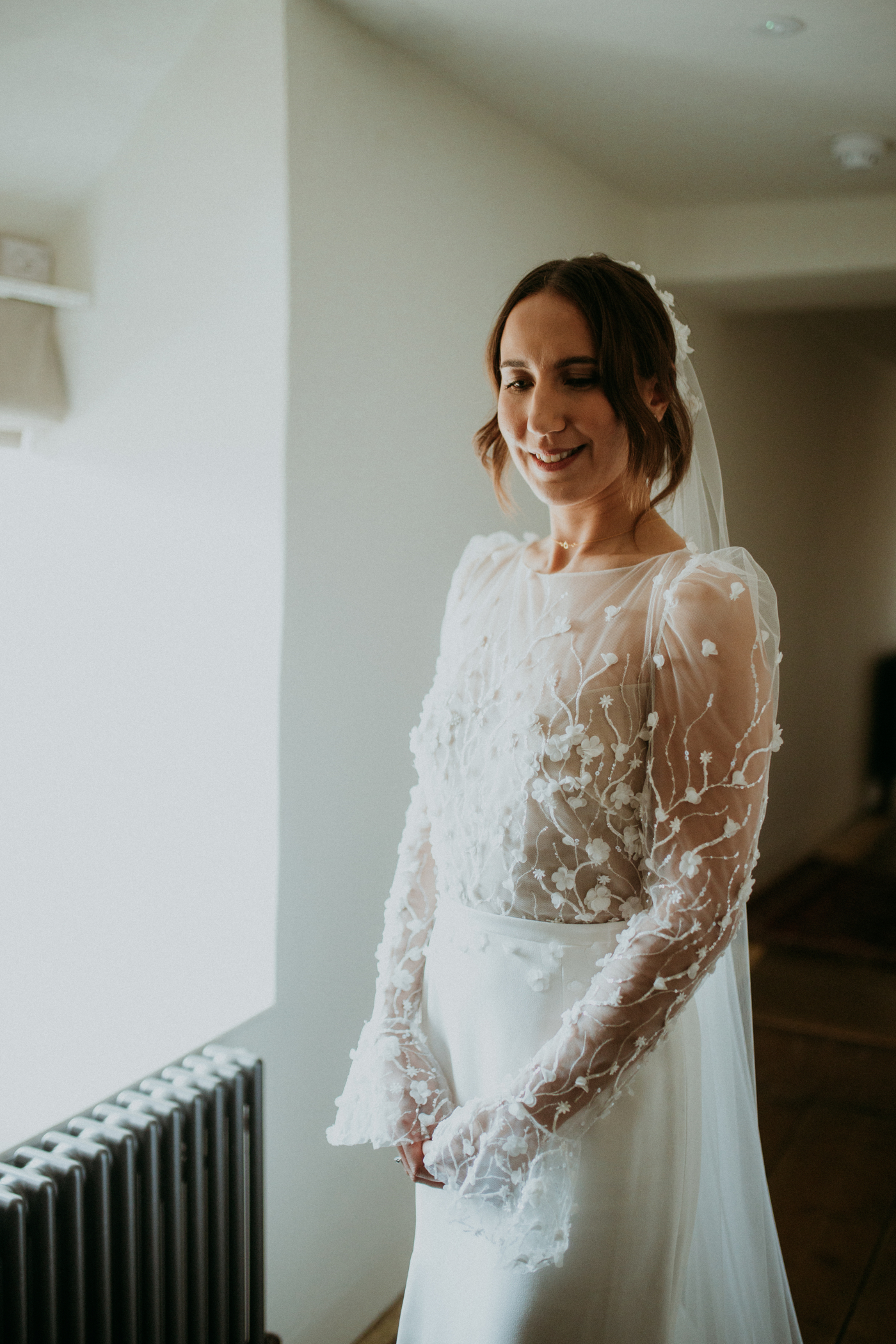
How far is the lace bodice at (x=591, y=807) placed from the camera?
1.23m

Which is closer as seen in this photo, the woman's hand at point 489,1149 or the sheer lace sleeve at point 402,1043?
the woman's hand at point 489,1149

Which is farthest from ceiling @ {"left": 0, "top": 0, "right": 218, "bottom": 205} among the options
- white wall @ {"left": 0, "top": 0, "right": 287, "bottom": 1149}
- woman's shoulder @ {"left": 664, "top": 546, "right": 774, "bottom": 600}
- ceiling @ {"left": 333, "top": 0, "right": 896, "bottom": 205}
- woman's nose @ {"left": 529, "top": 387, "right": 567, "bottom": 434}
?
woman's shoulder @ {"left": 664, "top": 546, "right": 774, "bottom": 600}

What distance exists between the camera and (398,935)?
1.56 m

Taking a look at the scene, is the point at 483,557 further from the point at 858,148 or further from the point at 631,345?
the point at 858,148

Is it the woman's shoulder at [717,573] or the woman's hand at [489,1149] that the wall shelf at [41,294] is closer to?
the woman's shoulder at [717,573]

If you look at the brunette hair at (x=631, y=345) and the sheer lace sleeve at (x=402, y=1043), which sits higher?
the brunette hair at (x=631, y=345)

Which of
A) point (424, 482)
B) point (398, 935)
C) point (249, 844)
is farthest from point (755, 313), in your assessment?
point (398, 935)

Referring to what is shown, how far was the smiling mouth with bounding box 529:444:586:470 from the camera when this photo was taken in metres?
1.36

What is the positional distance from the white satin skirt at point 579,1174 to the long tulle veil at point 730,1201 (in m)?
0.11

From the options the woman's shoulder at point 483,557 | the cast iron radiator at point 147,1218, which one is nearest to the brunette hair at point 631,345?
the woman's shoulder at point 483,557

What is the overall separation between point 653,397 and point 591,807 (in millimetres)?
499

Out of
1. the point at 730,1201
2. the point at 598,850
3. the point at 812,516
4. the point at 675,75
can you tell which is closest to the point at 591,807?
the point at 598,850

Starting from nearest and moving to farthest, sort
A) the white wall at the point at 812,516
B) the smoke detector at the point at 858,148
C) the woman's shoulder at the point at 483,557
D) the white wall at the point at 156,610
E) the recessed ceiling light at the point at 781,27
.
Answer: the woman's shoulder at the point at 483,557
the white wall at the point at 156,610
the recessed ceiling light at the point at 781,27
the smoke detector at the point at 858,148
the white wall at the point at 812,516

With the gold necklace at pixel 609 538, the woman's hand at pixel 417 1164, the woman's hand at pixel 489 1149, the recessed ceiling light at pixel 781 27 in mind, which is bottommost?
the woman's hand at pixel 417 1164
